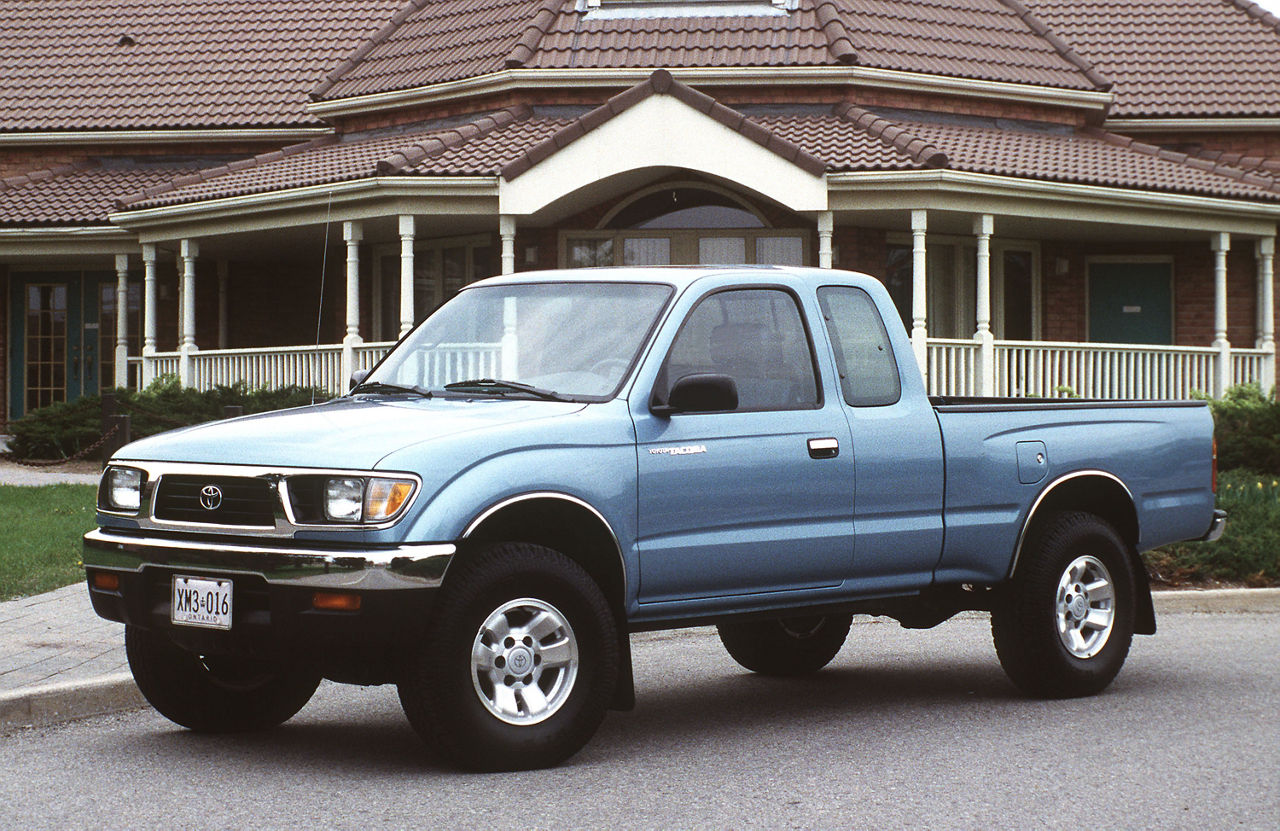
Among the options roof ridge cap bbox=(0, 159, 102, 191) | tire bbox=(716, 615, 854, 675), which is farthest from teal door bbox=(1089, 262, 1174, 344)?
tire bbox=(716, 615, 854, 675)

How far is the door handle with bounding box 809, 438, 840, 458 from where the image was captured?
7.31 m

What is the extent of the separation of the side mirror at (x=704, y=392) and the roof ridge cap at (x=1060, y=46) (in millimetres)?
19251

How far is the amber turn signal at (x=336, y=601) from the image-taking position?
603 centimetres

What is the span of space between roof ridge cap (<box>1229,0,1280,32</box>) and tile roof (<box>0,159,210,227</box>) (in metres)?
16.8

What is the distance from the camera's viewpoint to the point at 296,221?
22375mm

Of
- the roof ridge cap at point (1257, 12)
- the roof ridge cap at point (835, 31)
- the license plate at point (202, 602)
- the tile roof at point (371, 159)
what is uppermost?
A: the roof ridge cap at point (1257, 12)

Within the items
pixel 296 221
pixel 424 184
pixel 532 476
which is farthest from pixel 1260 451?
pixel 532 476

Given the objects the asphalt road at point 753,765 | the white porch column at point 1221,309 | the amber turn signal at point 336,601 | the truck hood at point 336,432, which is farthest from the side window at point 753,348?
the white porch column at point 1221,309

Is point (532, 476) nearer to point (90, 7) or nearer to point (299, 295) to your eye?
point (299, 295)

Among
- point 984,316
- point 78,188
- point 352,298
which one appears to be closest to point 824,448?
point 984,316

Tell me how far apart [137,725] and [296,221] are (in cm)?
1548

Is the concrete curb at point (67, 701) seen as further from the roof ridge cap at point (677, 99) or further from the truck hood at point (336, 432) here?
the roof ridge cap at point (677, 99)

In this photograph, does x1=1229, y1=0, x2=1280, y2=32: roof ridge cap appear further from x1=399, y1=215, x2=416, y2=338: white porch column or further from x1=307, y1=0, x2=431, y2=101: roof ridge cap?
x1=399, y1=215, x2=416, y2=338: white porch column

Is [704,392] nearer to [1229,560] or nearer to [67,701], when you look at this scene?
[67,701]
